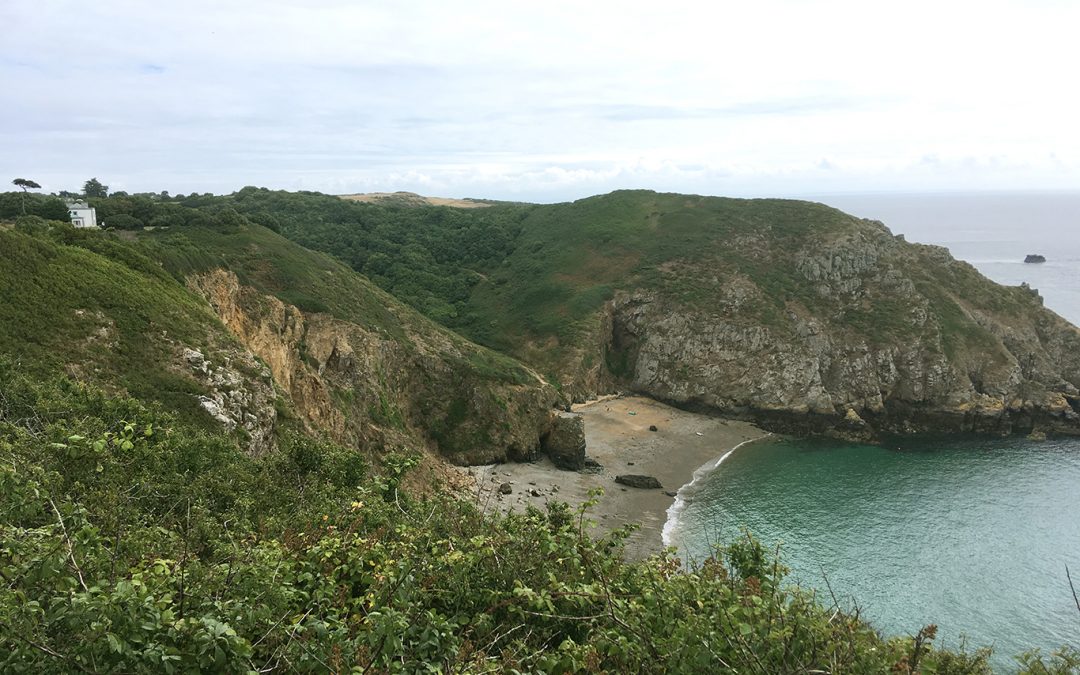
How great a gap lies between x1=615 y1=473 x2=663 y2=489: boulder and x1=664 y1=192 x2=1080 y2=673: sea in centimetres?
235

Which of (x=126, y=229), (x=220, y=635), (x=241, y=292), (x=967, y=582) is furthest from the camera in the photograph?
(x=126, y=229)

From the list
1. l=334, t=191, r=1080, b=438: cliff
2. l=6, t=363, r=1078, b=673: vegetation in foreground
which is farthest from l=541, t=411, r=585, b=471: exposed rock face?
l=6, t=363, r=1078, b=673: vegetation in foreground

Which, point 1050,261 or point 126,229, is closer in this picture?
point 126,229

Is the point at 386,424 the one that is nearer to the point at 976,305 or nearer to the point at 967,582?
the point at 967,582

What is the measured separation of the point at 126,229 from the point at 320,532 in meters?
49.8

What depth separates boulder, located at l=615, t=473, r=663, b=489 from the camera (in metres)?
46.2

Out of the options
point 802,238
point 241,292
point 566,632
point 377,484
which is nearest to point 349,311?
point 241,292

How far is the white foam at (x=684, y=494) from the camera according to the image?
1547 inches

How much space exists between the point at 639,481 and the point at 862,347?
35.8 metres

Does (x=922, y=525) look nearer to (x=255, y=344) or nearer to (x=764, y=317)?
(x=764, y=317)

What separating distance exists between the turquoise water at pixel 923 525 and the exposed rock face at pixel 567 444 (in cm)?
931

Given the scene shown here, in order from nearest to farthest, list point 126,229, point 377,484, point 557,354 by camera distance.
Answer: point 377,484 < point 126,229 < point 557,354

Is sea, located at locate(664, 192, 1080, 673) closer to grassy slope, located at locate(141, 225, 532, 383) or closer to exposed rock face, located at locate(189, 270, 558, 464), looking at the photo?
exposed rock face, located at locate(189, 270, 558, 464)

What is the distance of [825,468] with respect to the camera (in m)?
50.7
